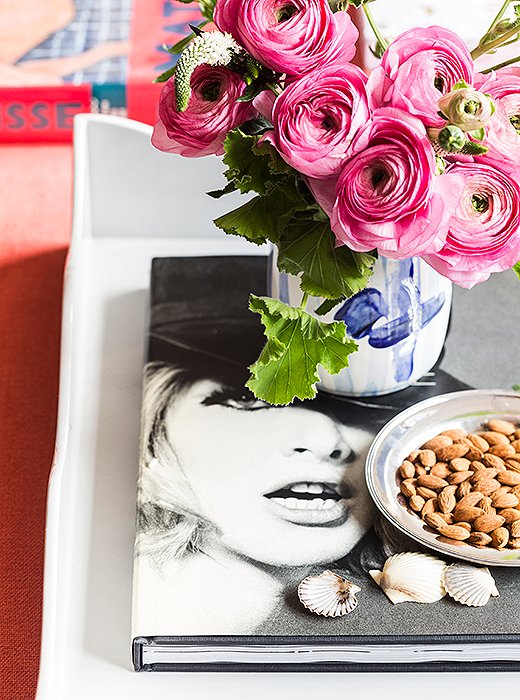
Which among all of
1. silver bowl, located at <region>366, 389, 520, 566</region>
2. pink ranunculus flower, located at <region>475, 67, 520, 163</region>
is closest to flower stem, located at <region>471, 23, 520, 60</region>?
pink ranunculus flower, located at <region>475, 67, 520, 163</region>

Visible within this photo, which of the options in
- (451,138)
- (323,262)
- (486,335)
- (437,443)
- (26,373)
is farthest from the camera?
(26,373)

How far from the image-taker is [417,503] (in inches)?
33.0

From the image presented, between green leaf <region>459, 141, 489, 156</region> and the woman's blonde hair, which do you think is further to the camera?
the woman's blonde hair

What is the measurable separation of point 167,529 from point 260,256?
395 mm

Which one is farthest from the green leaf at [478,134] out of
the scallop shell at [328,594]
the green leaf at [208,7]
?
the scallop shell at [328,594]

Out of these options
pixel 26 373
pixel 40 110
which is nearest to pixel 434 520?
pixel 26 373

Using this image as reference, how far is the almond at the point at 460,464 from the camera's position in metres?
0.86

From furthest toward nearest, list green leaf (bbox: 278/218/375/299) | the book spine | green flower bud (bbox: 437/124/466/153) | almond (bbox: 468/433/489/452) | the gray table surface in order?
the book spine → the gray table surface → almond (bbox: 468/433/489/452) → green leaf (bbox: 278/218/375/299) → green flower bud (bbox: 437/124/466/153)

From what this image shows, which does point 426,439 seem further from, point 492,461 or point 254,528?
point 254,528

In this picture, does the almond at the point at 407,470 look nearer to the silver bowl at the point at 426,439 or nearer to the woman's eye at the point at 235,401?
the silver bowl at the point at 426,439

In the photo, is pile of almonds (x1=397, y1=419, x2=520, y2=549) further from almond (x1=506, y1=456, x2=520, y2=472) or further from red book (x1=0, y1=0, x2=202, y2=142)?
red book (x1=0, y1=0, x2=202, y2=142)

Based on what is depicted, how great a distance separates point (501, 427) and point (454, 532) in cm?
14

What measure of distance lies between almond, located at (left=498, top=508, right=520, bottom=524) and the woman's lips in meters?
0.12

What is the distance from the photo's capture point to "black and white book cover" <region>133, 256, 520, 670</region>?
76 centimetres
